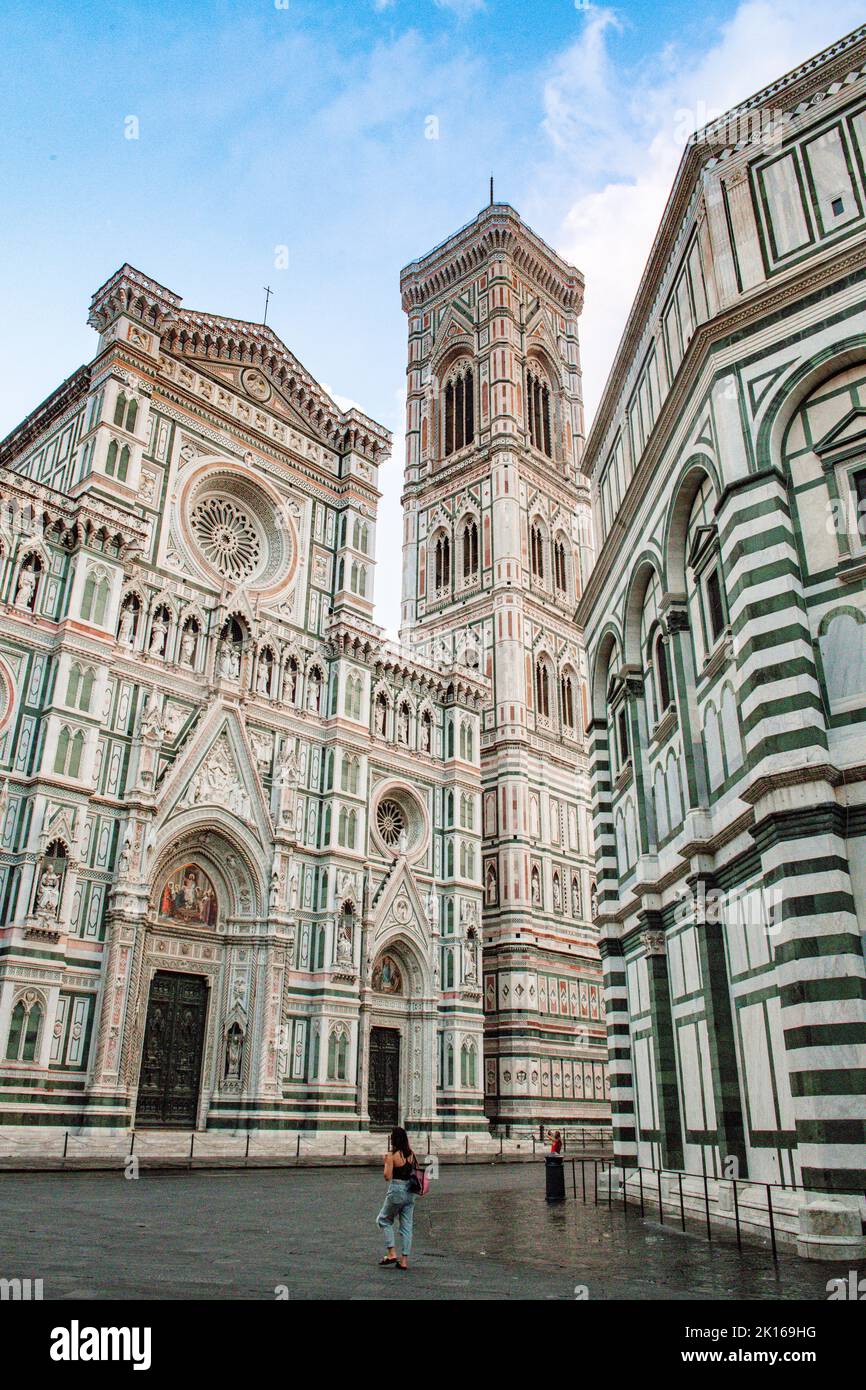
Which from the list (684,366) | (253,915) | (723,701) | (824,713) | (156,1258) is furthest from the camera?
(253,915)

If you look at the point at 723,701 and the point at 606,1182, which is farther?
the point at 606,1182

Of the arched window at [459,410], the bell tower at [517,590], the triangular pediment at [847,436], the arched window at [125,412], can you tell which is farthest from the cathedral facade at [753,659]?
the arched window at [459,410]

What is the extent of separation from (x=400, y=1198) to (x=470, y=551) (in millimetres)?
43835

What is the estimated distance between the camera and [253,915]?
100.0 feet

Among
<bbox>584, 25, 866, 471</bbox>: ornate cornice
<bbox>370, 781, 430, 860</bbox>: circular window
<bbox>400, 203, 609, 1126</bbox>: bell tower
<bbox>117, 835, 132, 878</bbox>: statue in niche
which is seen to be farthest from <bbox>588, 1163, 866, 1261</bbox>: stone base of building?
<bbox>400, 203, 609, 1126</bbox>: bell tower

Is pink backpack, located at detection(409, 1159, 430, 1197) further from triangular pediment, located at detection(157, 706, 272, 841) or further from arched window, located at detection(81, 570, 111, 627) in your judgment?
arched window, located at detection(81, 570, 111, 627)

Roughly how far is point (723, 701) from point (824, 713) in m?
2.12

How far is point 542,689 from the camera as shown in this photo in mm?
47062

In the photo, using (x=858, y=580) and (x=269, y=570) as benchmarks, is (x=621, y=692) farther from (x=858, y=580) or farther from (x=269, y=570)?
(x=269, y=570)

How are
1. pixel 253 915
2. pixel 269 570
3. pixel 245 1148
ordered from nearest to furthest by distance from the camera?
pixel 245 1148
pixel 253 915
pixel 269 570

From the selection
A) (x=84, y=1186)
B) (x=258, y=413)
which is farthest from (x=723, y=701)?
(x=258, y=413)

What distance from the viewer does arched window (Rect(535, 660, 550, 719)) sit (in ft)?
153

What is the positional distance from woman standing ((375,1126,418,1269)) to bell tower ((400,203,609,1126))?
99.8 ft
